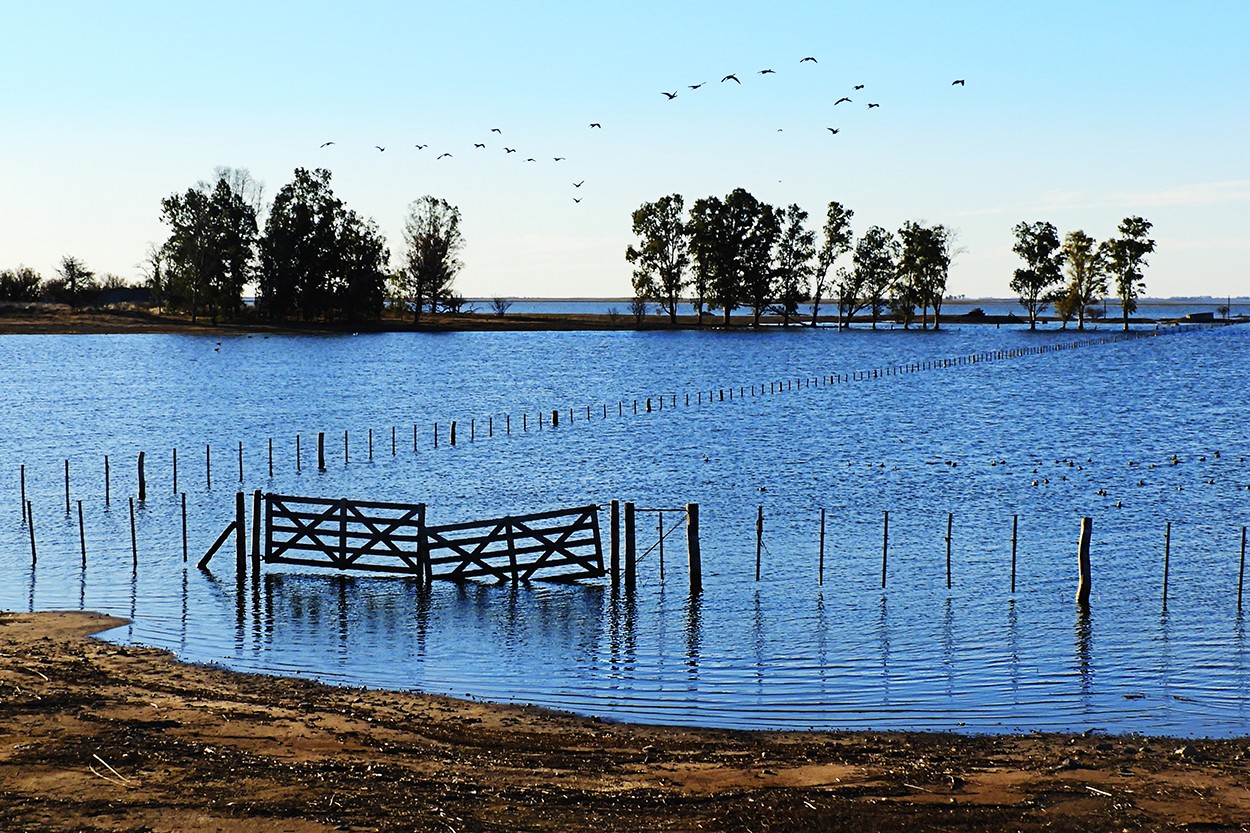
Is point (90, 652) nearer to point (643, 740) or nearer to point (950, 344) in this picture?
point (643, 740)

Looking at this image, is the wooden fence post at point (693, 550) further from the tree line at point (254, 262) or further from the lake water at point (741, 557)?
the tree line at point (254, 262)

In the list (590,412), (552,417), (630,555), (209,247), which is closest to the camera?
(630,555)

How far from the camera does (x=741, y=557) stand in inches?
1500

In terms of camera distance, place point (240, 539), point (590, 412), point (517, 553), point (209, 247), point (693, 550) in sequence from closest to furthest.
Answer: point (693, 550) → point (517, 553) → point (240, 539) → point (590, 412) → point (209, 247)

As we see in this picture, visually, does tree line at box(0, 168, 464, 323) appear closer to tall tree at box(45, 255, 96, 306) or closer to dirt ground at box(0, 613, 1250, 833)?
tall tree at box(45, 255, 96, 306)

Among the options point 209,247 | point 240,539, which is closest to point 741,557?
point 240,539

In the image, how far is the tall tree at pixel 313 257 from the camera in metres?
180

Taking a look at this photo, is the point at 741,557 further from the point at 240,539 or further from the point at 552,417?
the point at 552,417

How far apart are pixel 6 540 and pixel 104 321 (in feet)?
484

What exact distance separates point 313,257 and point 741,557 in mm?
153557

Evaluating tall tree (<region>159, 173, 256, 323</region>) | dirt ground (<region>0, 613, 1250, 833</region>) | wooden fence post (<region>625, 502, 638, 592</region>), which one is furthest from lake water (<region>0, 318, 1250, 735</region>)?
tall tree (<region>159, 173, 256, 323</region>)

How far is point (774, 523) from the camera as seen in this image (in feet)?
146

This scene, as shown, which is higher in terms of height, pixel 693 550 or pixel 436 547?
pixel 693 550

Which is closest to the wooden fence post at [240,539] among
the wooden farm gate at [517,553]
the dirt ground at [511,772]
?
the wooden farm gate at [517,553]
